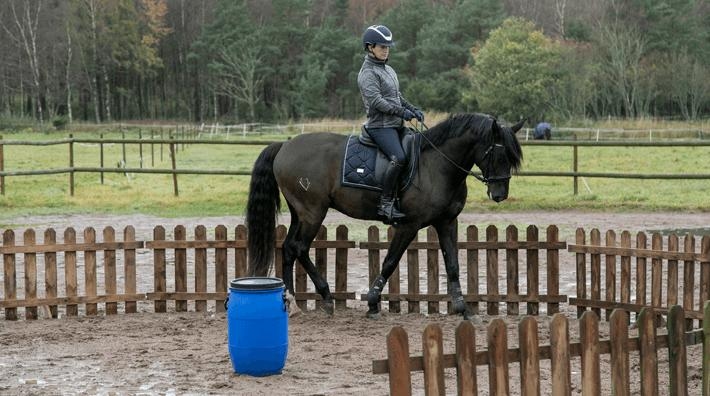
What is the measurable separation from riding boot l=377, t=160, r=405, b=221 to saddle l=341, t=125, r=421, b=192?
0.29 feet

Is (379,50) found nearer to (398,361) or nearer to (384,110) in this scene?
(384,110)

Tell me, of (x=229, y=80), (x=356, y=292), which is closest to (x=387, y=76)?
(x=356, y=292)

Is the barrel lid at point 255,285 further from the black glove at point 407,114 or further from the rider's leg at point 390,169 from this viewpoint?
the black glove at point 407,114

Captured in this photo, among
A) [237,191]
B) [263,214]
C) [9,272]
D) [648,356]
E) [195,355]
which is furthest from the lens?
[237,191]

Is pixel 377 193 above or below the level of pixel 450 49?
below

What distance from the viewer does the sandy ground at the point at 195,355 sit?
664 centimetres

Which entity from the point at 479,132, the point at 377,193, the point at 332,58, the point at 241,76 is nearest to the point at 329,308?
the point at 377,193

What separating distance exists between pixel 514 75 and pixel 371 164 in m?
58.6

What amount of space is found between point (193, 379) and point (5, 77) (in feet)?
242

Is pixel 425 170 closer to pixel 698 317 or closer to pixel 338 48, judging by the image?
pixel 698 317

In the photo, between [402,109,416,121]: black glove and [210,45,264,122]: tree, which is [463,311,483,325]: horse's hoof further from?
[210,45,264,122]: tree

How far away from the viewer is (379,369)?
4555mm

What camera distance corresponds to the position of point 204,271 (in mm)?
9852

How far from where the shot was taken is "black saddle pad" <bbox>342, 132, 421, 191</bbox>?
30.4 feet
